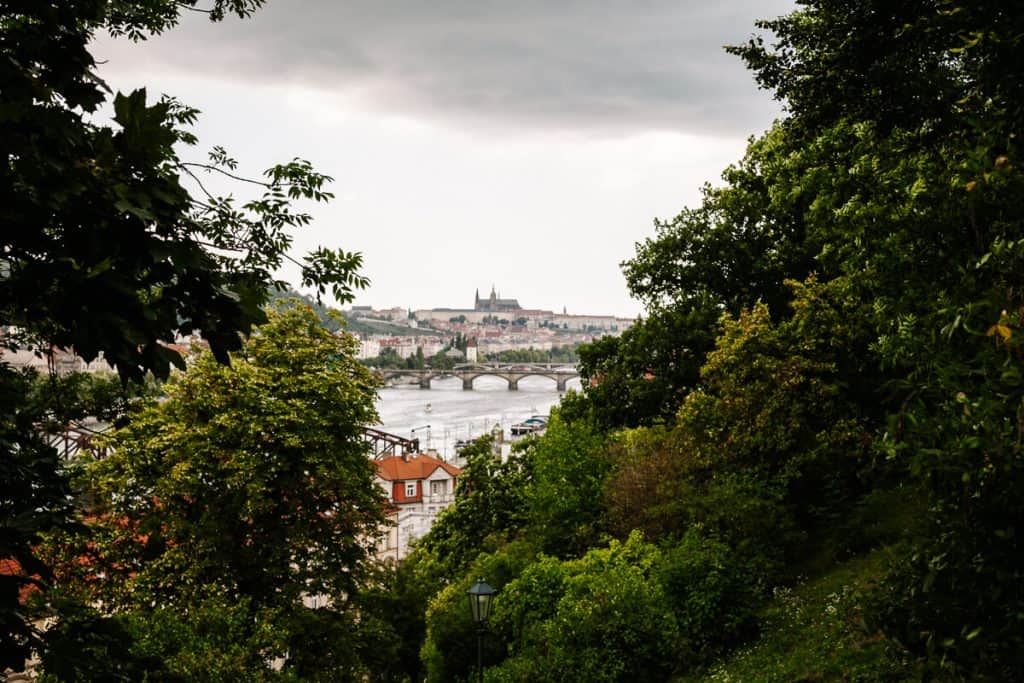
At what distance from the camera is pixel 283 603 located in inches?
474

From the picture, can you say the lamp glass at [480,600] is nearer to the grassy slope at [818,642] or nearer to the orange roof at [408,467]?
the grassy slope at [818,642]

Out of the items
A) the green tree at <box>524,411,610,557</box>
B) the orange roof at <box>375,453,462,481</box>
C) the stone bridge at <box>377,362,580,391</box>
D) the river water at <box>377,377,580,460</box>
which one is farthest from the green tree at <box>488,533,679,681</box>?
the stone bridge at <box>377,362,580,391</box>

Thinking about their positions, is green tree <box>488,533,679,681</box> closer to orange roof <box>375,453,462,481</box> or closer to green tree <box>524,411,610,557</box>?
green tree <box>524,411,610,557</box>

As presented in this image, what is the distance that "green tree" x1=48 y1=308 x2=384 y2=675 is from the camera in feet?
38.1

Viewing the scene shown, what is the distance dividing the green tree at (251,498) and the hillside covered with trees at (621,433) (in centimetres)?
6

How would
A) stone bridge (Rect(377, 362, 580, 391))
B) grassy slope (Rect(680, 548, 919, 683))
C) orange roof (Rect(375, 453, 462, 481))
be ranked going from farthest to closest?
1. stone bridge (Rect(377, 362, 580, 391))
2. orange roof (Rect(375, 453, 462, 481))
3. grassy slope (Rect(680, 548, 919, 683))

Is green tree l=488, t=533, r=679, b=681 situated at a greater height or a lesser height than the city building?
greater

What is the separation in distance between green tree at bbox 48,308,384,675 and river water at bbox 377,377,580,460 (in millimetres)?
42306

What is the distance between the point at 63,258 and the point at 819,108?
7284 mm

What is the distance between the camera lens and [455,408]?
95312 mm

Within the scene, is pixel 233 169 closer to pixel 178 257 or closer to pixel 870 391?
pixel 178 257

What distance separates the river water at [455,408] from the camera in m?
72.7

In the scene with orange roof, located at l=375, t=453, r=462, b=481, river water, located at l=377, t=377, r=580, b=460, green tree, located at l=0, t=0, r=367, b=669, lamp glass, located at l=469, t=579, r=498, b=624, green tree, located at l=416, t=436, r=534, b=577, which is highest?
green tree, located at l=0, t=0, r=367, b=669

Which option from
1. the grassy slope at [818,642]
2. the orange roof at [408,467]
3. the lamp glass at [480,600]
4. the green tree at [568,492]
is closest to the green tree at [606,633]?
the grassy slope at [818,642]
